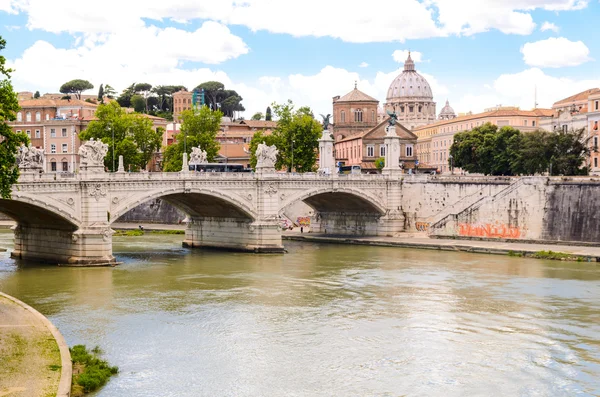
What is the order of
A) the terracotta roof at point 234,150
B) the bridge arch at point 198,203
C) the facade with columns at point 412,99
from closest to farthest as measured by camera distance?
the bridge arch at point 198,203 < the terracotta roof at point 234,150 < the facade with columns at point 412,99

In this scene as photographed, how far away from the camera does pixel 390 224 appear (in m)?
48.2

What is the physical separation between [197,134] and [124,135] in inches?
192

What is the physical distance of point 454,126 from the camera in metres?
94.5

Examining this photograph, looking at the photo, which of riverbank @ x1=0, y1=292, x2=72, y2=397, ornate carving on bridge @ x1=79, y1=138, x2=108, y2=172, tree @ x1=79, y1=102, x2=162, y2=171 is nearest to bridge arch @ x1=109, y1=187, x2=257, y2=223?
ornate carving on bridge @ x1=79, y1=138, x2=108, y2=172

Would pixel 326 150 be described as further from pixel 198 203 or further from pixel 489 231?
pixel 489 231

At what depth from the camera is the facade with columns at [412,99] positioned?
131875 mm

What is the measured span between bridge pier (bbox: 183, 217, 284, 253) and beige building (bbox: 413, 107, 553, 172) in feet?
142

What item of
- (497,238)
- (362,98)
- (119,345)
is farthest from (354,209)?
(362,98)

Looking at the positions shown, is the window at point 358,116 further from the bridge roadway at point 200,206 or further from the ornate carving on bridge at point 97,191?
the ornate carving on bridge at point 97,191

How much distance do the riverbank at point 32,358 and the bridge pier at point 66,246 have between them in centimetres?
1395

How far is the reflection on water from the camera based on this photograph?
62.3 feet

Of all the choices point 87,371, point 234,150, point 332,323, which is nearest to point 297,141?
point 234,150

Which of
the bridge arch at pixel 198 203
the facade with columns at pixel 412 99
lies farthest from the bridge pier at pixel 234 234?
the facade with columns at pixel 412 99

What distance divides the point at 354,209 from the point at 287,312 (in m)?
23.9
